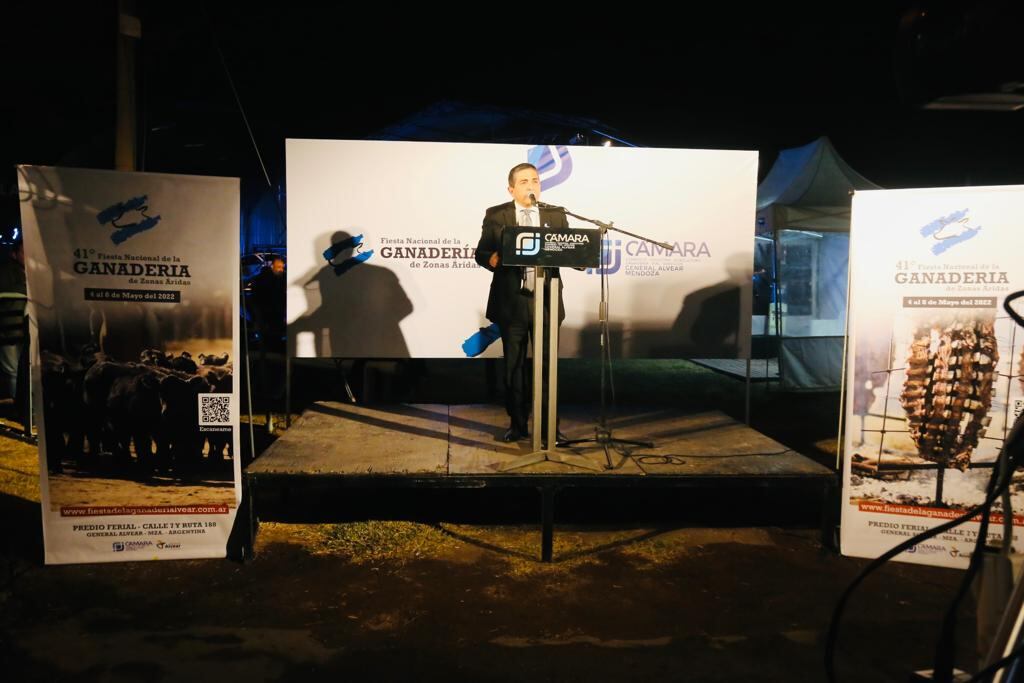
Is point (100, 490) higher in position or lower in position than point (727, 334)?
lower

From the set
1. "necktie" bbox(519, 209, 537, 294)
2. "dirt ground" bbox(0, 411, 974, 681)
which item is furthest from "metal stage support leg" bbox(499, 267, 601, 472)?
"dirt ground" bbox(0, 411, 974, 681)

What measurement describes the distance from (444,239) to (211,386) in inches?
109

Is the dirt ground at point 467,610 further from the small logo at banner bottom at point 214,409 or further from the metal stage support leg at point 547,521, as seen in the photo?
the small logo at banner bottom at point 214,409

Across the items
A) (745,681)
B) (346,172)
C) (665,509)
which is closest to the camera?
(745,681)

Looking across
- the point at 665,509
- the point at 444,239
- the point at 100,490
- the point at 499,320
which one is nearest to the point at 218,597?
the point at 100,490

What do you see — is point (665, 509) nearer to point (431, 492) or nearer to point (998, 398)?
point (431, 492)

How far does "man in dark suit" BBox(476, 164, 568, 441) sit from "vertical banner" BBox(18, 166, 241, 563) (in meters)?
1.74

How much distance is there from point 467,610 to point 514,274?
2296 mm

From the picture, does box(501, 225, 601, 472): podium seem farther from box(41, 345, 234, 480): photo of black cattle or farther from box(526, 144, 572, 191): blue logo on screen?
box(526, 144, 572, 191): blue logo on screen

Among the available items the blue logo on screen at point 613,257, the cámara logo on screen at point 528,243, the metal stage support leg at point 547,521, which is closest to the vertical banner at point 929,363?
the metal stage support leg at point 547,521

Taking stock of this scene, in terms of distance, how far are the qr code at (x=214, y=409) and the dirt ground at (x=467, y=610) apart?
0.87 metres

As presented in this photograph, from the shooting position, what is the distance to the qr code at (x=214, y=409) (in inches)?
158

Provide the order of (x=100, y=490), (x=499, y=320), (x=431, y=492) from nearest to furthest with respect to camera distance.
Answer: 1. (x=100, y=490)
2. (x=499, y=320)
3. (x=431, y=492)

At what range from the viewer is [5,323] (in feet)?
24.5
